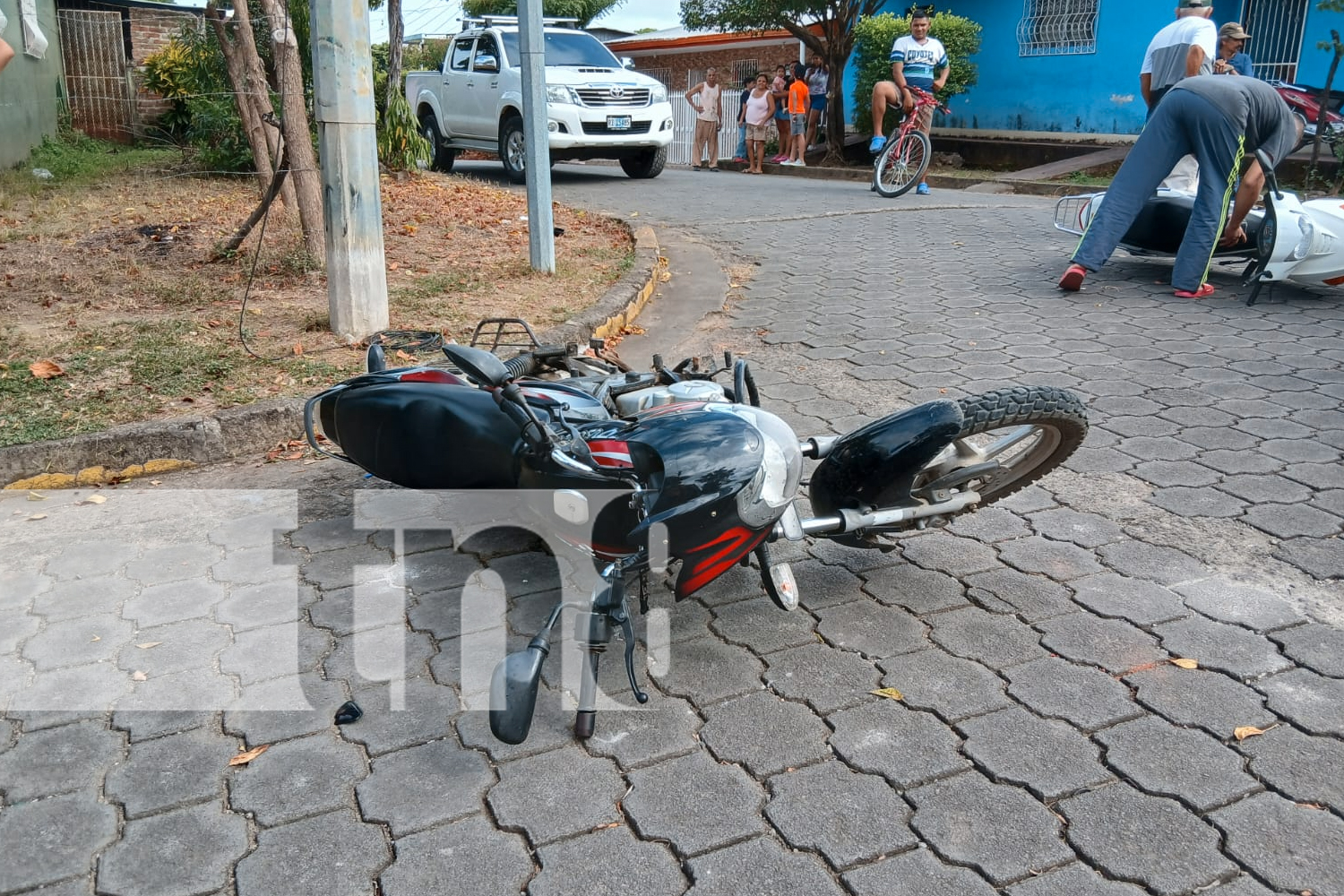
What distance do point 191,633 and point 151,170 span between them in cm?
1166

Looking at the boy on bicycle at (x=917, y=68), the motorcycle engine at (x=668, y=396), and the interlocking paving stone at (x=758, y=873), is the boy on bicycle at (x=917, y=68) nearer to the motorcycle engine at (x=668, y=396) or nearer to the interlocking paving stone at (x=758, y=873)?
the motorcycle engine at (x=668, y=396)

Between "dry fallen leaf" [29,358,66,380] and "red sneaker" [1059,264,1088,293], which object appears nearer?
"dry fallen leaf" [29,358,66,380]

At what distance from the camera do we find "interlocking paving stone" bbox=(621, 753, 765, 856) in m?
2.40

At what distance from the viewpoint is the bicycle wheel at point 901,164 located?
40.4ft

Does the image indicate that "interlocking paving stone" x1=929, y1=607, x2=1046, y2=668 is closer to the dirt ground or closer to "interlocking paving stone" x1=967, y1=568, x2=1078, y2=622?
"interlocking paving stone" x1=967, y1=568, x2=1078, y2=622

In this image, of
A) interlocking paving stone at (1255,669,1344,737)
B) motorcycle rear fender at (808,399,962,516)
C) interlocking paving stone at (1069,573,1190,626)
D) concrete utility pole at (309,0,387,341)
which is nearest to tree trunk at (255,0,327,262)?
concrete utility pole at (309,0,387,341)

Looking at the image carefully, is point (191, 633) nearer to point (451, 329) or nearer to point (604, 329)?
point (451, 329)

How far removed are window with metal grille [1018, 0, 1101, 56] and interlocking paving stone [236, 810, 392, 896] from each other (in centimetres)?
1816

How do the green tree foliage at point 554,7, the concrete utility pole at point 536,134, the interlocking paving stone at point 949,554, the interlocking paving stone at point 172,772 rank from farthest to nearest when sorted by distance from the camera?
the green tree foliage at point 554,7, the concrete utility pole at point 536,134, the interlocking paving stone at point 949,554, the interlocking paving stone at point 172,772

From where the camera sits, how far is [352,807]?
8.27ft

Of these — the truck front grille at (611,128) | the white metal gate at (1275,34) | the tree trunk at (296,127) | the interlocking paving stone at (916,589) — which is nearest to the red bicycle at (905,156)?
A: the truck front grille at (611,128)

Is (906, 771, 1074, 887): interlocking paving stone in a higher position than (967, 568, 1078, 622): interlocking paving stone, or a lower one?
lower

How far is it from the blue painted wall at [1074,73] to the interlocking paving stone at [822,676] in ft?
50.2

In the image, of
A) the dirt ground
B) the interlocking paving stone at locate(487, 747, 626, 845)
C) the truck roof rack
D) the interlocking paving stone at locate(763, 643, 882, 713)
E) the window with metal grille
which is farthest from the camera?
the window with metal grille
